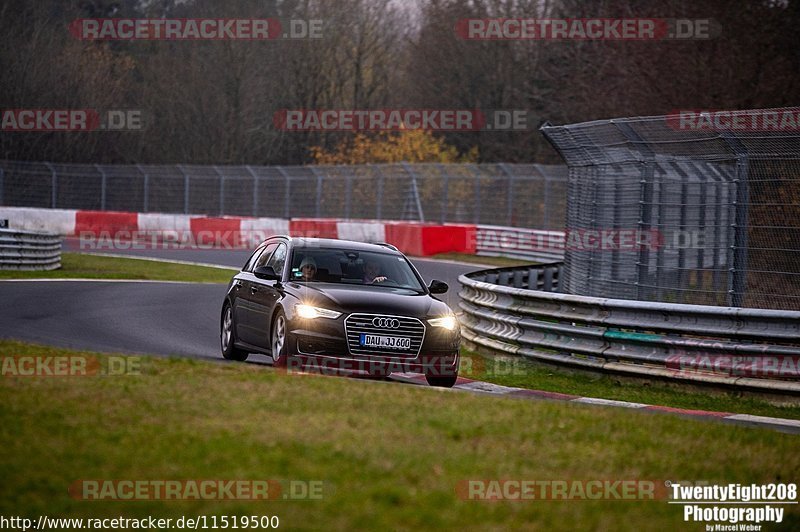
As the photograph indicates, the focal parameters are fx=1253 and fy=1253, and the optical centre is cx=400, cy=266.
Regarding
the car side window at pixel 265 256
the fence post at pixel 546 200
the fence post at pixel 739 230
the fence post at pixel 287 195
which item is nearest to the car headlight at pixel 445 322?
the car side window at pixel 265 256

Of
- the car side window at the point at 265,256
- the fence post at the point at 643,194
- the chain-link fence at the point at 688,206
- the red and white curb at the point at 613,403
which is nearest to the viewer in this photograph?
the red and white curb at the point at 613,403

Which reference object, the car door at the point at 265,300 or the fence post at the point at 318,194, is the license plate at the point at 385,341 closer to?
the car door at the point at 265,300

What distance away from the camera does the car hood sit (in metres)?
12.1

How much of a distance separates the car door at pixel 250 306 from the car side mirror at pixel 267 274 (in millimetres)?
242

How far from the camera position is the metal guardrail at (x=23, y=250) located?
91.9ft

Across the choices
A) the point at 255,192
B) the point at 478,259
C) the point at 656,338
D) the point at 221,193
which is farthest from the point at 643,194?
the point at 221,193

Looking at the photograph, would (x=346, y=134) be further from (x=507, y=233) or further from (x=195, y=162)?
(x=507, y=233)

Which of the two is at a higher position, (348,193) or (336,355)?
(348,193)

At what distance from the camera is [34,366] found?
11.4 metres

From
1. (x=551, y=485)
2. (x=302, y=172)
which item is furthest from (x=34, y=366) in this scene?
(x=302, y=172)

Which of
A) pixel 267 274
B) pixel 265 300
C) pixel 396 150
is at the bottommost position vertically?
pixel 265 300

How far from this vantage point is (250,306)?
1348 centimetres

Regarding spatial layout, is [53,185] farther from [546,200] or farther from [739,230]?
[739,230]

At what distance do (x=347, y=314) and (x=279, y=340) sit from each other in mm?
893
